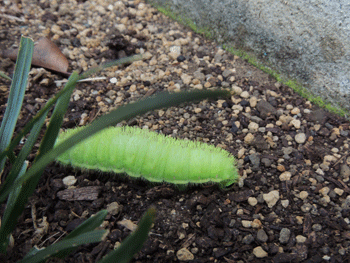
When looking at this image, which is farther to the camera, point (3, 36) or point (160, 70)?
point (3, 36)

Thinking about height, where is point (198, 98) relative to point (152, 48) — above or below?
above

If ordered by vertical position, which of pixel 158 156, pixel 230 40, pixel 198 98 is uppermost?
pixel 198 98

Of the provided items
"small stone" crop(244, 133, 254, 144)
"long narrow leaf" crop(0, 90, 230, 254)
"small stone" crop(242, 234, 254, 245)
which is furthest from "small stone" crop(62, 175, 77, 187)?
"small stone" crop(244, 133, 254, 144)

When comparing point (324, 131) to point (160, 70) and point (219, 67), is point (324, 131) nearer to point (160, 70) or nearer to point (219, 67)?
point (219, 67)

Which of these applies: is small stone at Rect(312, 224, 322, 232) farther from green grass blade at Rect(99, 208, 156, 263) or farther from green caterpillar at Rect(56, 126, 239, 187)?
green grass blade at Rect(99, 208, 156, 263)

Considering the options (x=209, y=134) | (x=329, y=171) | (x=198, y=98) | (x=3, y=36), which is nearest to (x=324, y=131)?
(x=329, y=171)

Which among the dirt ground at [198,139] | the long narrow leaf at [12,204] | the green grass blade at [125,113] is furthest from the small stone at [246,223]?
the long narrow leaf at [12,204]

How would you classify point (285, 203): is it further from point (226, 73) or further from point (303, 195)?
point (226, 73)
